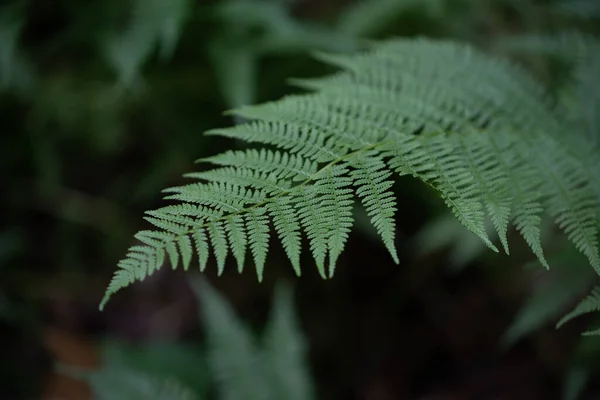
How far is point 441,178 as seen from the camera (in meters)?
1.21

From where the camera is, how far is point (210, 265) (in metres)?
2.70

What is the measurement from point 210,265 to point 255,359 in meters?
0.77

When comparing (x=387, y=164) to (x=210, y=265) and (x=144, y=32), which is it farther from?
(x=210, y=265)

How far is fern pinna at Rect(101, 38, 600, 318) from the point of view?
1.06 meters

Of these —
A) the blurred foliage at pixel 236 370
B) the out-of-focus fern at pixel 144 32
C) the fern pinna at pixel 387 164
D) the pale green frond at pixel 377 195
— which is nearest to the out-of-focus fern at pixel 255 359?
the blurred foliage at pixel 236 370

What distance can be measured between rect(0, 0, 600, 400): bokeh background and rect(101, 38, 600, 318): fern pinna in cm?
57

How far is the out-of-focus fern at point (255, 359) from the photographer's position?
6.45ft

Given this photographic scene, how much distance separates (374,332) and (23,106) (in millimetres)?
1924

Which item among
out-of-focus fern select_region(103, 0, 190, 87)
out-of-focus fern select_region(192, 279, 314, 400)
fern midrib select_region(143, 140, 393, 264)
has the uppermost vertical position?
out-of-focus fern select_region(103, 0, 190, 87)

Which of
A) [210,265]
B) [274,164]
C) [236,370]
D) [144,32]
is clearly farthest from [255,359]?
[144,32]

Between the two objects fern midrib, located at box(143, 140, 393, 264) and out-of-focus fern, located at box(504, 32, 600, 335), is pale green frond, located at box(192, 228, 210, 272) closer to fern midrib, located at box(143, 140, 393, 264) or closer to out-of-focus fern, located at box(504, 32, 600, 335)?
fern midrib, located at box(143, 140, 393, 264)

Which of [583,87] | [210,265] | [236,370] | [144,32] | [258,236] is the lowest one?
[236,370]

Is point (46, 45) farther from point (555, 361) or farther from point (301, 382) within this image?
point (555, 361)

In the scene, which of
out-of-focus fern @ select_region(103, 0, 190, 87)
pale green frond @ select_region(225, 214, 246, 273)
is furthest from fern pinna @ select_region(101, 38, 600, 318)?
out-of-focus fern @ select_region(103, 0, 190, 87)
